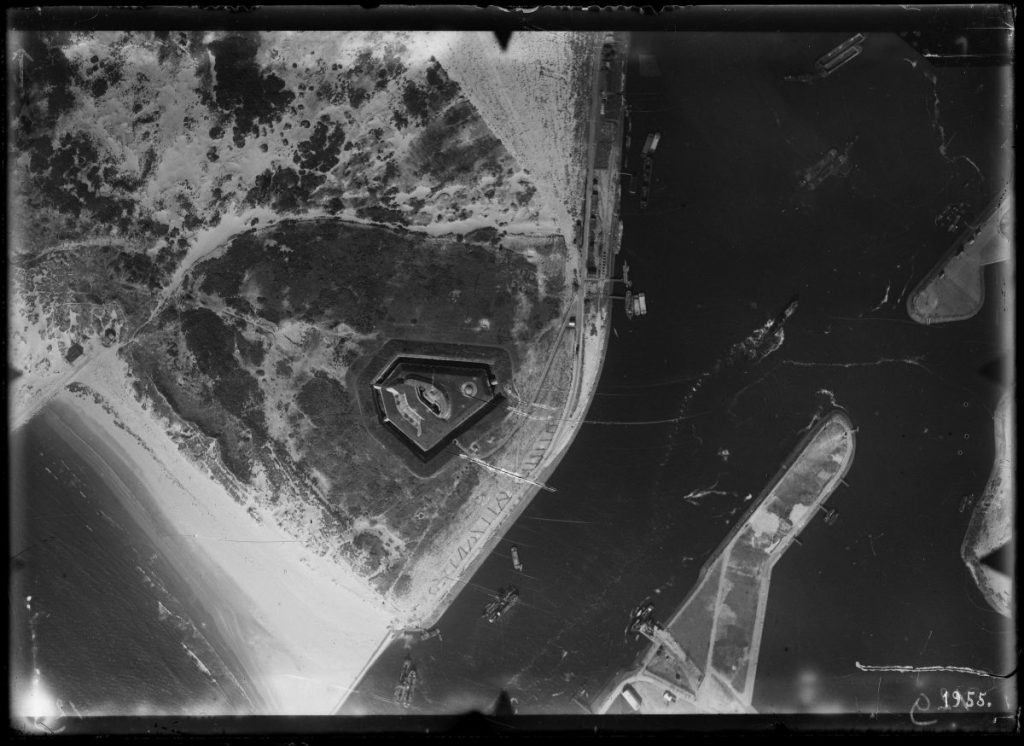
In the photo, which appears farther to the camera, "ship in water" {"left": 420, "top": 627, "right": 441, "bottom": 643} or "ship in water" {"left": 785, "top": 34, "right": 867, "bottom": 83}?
"ship in water" {"left": 420, "top": 627, "right": 441, "bottom": 643}

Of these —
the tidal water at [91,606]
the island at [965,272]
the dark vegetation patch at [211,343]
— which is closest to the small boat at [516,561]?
the tidal water at [91,606]

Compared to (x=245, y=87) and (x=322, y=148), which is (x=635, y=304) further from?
(x=245, y=87)

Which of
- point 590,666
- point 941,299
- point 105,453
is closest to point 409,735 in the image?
point 590,666

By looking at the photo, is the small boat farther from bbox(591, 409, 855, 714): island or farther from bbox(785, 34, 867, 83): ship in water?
bbox(785, 34, 867, 83): ship in water

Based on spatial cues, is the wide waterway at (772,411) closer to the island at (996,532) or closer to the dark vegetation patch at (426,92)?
the island at (996,532)

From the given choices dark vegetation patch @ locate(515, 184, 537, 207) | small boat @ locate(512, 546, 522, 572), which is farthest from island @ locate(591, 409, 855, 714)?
dark vegetation patch @ locate(515, 184, 537, 207)

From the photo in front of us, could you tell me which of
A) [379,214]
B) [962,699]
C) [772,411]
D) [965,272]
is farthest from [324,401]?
[962,699]
